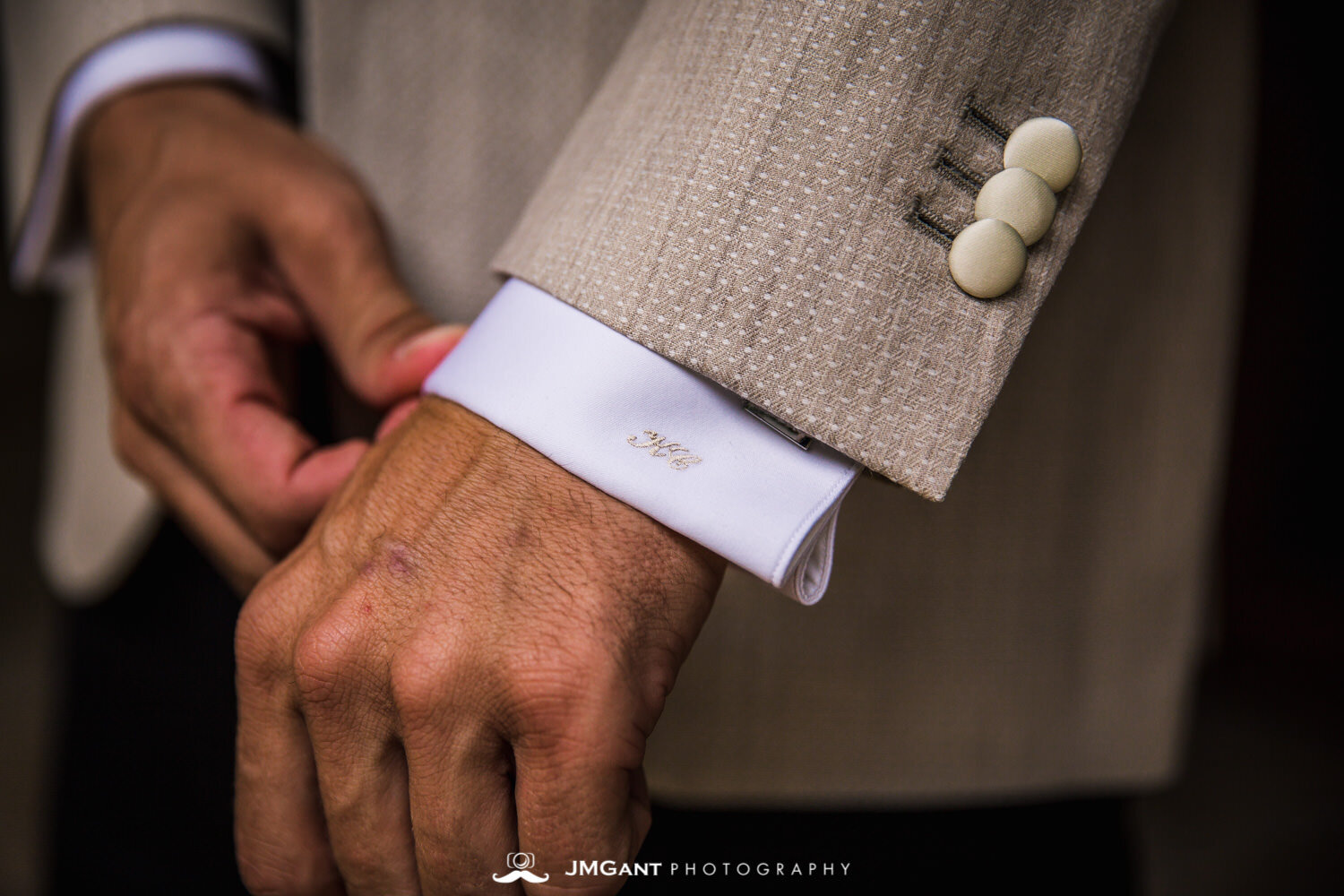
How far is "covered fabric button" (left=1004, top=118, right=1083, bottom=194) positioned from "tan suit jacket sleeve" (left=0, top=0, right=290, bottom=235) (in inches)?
30.1

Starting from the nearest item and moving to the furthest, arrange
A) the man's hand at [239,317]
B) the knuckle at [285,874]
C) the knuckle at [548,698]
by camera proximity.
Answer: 1. the knuckle at [548,698]
2. the knuckle at [285,874]
3. the man's hand at [239,317]

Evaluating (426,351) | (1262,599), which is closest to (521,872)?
(426,351)

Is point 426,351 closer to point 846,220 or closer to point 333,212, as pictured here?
point 333,212

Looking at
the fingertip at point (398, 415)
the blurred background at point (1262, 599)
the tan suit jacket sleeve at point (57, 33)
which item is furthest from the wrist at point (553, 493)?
the blurred background at point (1262, 599)

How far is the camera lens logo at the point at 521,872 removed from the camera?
16.8 inches

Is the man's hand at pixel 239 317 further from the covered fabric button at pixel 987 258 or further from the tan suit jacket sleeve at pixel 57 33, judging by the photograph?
the covered fabric button at pixel 987 258

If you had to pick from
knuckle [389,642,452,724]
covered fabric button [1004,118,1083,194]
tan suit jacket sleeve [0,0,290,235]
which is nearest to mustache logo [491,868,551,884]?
knuckle [389,642,452,724]

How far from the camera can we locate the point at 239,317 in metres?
0.69

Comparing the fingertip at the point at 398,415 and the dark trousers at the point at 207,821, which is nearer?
the fingertip at the point at 398,415

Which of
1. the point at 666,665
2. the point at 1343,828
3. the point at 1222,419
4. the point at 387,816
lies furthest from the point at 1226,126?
the point at 1343,828

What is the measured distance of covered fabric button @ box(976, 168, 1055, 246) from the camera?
413 mm

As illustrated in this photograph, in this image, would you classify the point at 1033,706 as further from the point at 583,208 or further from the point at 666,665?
the point at 583,208

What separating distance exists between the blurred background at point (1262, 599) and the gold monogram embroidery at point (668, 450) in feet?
5.31

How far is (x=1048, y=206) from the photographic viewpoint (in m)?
0.42
